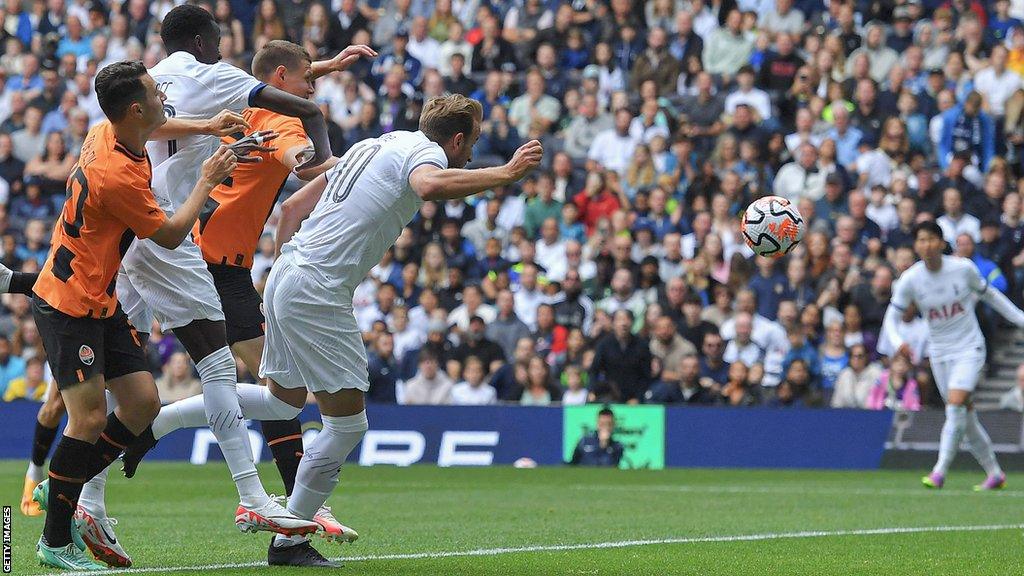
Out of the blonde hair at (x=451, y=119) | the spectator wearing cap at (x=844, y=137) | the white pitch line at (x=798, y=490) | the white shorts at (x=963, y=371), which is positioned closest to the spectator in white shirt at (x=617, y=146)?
the spectator wearing cap at (x=844, y=137)

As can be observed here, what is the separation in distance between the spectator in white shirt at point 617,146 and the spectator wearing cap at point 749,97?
1441mm

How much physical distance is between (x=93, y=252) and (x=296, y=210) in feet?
4.15

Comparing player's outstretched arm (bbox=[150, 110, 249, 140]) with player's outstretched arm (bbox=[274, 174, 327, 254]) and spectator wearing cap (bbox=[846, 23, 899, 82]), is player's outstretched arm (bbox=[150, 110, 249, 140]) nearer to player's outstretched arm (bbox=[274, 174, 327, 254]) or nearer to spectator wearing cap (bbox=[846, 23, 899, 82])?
player's outstretched arm (bbox=[274, 174, 327, 254])

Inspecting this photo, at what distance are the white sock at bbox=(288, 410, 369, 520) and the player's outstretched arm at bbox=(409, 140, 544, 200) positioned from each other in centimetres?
126

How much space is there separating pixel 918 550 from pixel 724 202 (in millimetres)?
11751

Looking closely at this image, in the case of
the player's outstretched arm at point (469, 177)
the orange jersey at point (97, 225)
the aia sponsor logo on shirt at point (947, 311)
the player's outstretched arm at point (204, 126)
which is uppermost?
the player's outstretched arm at point (204, 126)

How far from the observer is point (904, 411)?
1780 centimetres

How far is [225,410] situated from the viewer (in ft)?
26.6

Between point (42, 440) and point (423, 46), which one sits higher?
point (423, 46)

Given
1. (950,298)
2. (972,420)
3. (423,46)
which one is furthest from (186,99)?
(423,46)

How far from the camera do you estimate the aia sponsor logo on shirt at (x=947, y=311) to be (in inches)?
603

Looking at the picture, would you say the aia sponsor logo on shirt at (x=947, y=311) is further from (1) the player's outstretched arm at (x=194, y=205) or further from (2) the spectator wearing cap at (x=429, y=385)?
(1) the player's outstretched arm at (x=194, y=205)

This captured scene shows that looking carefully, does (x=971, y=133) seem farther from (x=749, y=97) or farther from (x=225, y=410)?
(x=225, y=410)

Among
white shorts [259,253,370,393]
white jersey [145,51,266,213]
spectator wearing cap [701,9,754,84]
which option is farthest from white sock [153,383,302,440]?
spectator wearing cap [701,9,754,84]
